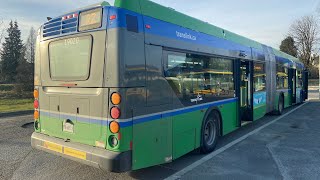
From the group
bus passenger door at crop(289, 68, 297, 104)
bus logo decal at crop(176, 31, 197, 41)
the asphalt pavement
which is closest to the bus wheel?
the asphalt pavement

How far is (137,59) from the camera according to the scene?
4.44 m

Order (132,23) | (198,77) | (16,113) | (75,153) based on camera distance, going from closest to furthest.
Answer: (132,23) < (75,153) < (198,77) < (16,113)

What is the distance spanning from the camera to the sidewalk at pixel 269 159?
536cm

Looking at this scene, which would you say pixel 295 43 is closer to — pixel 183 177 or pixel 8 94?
pixel 8 94

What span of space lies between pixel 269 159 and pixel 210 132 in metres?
1.47

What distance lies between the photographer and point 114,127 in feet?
13.9

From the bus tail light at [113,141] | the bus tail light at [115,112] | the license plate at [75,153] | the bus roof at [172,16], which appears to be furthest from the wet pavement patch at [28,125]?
the bus roof at [172,16]

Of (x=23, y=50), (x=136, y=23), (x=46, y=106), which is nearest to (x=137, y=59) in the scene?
(x=136, y=23)

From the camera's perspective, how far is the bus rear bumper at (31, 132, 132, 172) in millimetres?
4152

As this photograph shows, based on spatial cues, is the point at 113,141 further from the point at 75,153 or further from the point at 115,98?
the point at 75,153

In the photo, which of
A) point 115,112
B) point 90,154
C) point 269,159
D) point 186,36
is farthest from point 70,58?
point 269,159

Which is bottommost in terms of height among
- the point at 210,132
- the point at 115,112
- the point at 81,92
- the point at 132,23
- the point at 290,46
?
the point at 210,132

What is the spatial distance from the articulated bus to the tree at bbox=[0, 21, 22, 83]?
144 ft

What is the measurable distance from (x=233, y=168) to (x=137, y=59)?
121 inches
